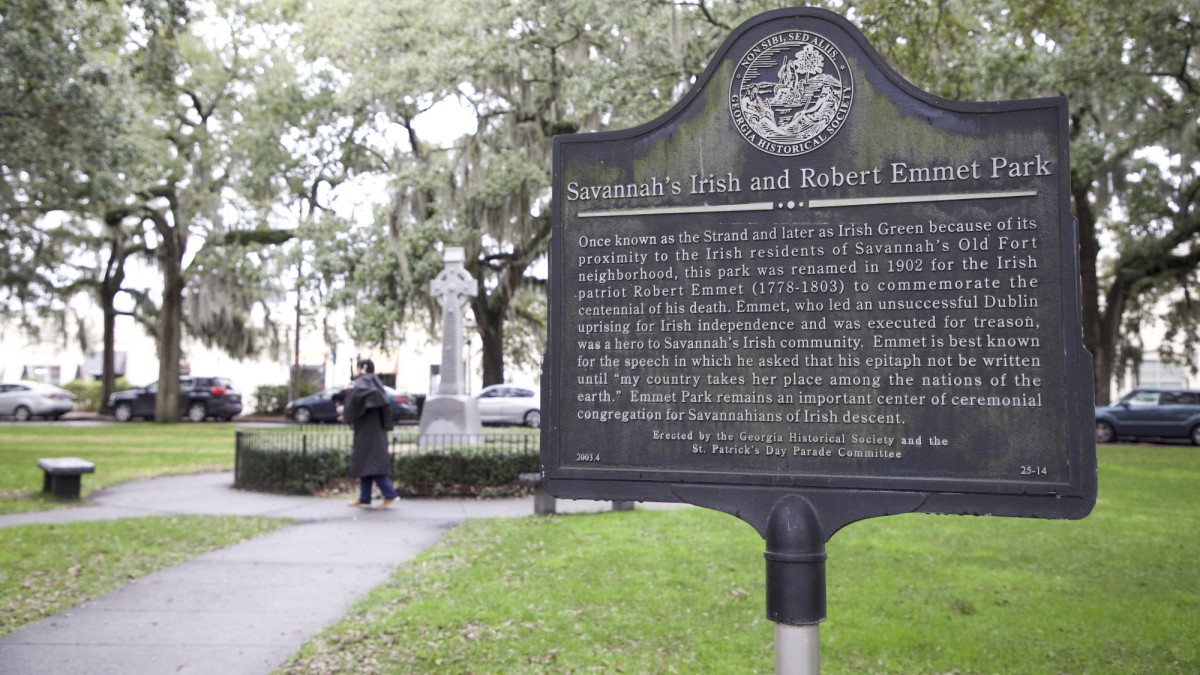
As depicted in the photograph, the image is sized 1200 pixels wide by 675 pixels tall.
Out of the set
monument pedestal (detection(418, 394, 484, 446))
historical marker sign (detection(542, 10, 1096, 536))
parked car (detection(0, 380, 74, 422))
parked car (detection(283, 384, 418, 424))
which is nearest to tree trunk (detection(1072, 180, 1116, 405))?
monument pedestal (detection(418, 394, 484, 446))

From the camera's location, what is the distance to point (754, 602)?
6906mm

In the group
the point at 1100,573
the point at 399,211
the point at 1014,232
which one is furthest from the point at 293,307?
the point at 1014,232

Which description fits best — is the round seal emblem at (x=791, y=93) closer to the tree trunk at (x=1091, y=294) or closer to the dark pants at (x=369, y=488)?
the dark pants at (x=369, y=488)

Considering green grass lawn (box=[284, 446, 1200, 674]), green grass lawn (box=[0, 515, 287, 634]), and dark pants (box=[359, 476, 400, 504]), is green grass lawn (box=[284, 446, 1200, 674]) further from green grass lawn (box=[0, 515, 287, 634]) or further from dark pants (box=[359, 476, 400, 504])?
green grass lawn (box=[0, 515, 287, 634])

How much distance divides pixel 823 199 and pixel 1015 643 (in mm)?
3505

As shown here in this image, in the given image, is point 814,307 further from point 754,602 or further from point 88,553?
point 88,553

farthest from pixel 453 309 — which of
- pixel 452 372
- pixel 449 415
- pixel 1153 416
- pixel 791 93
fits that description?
pixel 1153 416

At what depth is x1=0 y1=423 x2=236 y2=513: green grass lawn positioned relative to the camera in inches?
551

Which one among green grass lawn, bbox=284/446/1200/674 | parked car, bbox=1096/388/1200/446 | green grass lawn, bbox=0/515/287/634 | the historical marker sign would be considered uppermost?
the historical marker sign

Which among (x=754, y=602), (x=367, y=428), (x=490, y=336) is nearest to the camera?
(x=754, y=602)

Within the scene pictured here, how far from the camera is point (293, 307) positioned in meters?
39.4

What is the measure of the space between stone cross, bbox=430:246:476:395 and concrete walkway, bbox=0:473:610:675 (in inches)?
257

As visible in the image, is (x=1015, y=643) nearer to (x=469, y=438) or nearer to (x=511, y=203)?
(x=469, y=438)

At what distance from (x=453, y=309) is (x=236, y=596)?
39.4 feet
